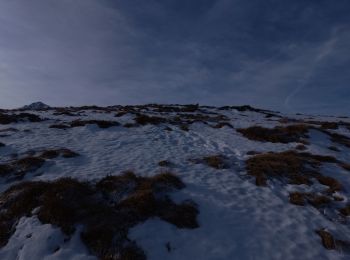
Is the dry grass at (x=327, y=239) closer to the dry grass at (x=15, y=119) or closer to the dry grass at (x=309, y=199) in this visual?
the dry grass at (x=309, y=199)

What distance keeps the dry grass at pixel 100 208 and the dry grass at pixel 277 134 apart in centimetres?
1140

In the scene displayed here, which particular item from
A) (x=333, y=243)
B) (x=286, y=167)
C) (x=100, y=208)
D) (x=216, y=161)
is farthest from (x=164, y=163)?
(x=333, y=243)

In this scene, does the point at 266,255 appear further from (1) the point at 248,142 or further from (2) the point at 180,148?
(1) the point at 248,142

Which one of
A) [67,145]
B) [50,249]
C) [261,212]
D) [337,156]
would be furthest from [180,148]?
[50,249]

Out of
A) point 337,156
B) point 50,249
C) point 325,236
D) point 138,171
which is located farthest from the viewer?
point 337,156

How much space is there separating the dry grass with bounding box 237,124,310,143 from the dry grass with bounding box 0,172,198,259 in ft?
37.4

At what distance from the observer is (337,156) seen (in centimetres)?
1575

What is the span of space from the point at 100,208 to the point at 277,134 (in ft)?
51.2

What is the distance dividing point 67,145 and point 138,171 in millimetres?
6523

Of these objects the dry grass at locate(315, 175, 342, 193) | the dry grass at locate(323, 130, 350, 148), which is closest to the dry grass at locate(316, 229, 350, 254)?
the dry grass at locate(315, 175, 342, 193)

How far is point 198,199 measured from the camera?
31.9 feet

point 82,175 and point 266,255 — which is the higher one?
point 82,175

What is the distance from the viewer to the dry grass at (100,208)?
723 cm

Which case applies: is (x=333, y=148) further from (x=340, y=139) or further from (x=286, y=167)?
(x=286, y=167)
